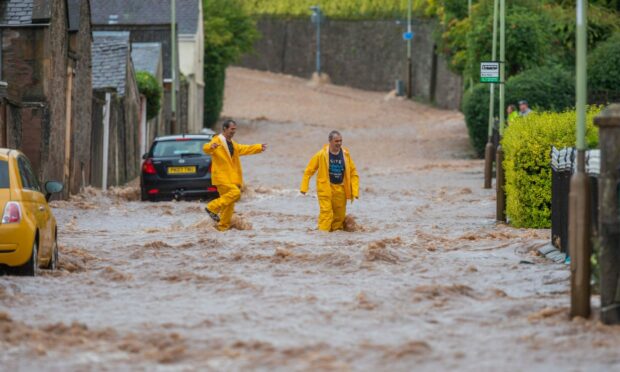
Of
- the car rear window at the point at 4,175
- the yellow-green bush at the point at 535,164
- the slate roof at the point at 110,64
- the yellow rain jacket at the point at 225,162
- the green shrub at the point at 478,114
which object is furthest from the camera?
the green shrub at the point at 478,114

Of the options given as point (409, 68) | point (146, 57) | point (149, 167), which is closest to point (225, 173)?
point (149, 167)

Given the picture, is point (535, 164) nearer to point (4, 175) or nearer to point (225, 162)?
point (225, 162)

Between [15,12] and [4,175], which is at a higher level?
[15,12]

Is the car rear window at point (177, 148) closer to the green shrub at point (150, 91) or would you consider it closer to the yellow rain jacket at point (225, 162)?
the yellow rain jacket at point (225, 162)

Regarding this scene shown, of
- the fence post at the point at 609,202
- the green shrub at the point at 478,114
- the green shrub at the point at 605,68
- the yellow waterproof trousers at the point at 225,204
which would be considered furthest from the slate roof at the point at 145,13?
the fence post at the point at 609,202

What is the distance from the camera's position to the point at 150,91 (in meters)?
45.4

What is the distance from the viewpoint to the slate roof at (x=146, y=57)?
50719 millimetres

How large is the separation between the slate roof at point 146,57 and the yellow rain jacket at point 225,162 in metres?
29.3

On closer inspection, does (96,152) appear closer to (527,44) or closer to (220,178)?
(220,178)

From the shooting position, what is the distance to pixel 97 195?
→ 3077cm

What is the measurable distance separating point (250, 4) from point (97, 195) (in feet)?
223

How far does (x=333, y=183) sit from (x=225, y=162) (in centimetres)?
163

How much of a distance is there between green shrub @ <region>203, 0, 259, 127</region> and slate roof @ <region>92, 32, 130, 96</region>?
1082 inches

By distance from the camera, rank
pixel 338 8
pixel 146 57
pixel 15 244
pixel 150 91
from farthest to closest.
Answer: pixel 338 8 < pixel 146 57 < pixel 150 91 < pixel 15 244
